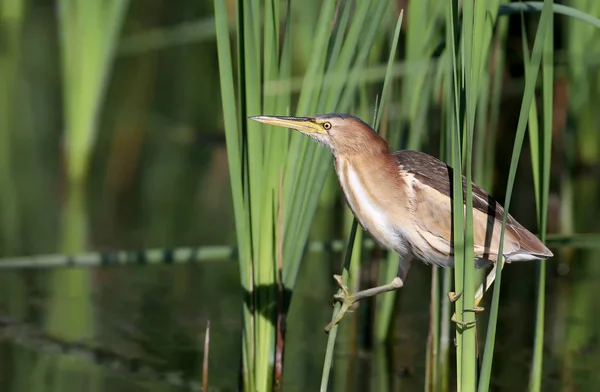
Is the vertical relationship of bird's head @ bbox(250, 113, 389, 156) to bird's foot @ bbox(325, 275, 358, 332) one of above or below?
above

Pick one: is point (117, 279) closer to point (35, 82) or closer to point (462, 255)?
point (462, 255)

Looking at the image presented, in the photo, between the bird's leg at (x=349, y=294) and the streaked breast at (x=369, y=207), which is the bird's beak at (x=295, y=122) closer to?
the streaked breast at (x=369, y=207)

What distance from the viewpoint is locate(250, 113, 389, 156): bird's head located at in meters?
2.53

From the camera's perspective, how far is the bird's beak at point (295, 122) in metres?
2.47

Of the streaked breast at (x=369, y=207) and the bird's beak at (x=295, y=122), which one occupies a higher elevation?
the bird's beak at (x=295, y=122)

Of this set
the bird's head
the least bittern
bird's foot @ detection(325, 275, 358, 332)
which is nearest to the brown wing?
the least bittern

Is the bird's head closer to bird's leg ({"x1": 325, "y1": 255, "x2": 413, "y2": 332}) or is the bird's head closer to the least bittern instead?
the least bittern

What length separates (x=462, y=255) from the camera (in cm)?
221

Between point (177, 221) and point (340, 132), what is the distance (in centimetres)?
250

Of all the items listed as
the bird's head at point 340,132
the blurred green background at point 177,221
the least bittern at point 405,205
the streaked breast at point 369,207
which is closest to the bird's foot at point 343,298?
the least bittern at point 405,205

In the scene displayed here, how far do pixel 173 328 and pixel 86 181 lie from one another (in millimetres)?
1889

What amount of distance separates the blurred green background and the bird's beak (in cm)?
60

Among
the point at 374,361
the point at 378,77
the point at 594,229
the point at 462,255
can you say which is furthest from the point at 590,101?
the point at 462,255

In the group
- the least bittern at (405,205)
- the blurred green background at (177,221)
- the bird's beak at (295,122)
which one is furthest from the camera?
the blurred green background at (177,221)
